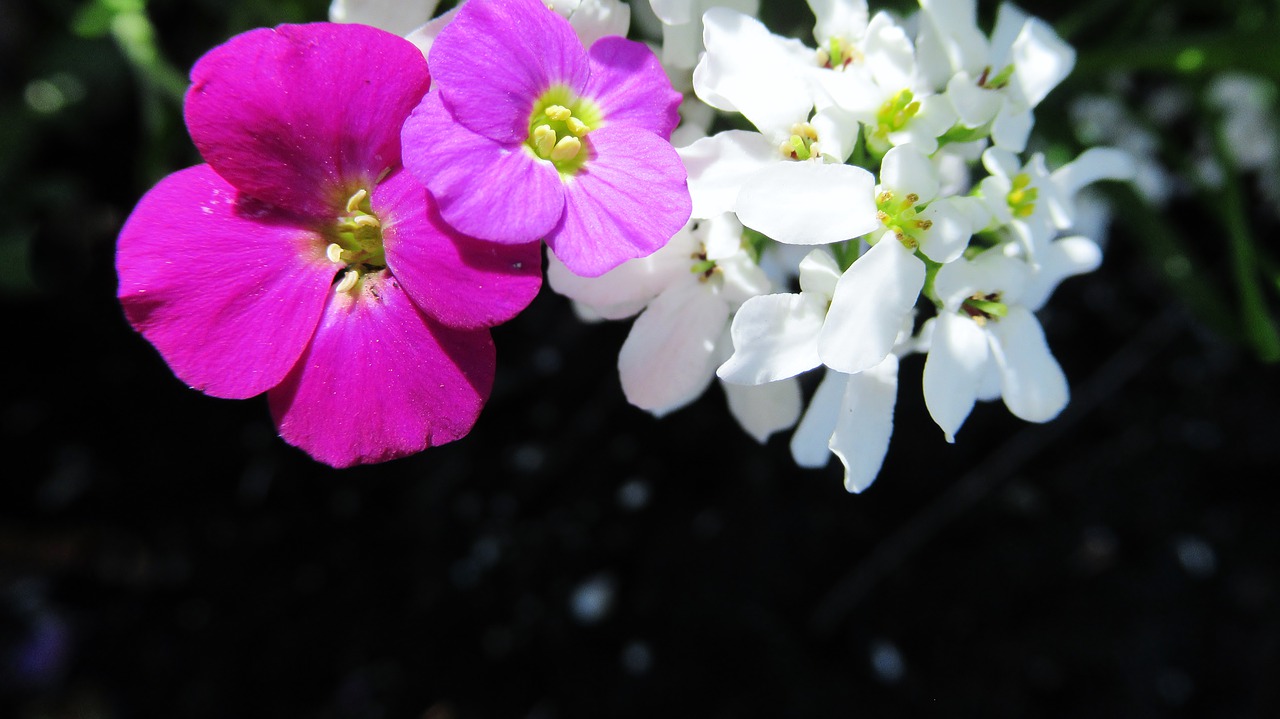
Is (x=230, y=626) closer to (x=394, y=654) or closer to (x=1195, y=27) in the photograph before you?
(x=394, y=654)

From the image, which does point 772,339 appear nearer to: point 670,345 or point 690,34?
point 670,345

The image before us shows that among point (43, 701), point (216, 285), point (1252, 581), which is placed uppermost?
point (216, 285)

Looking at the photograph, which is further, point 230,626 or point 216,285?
point 230,626

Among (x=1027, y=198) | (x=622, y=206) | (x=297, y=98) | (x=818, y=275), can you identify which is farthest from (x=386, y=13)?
(x=1027, y=198)

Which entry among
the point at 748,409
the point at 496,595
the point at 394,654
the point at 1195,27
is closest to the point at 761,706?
the point at 496,595

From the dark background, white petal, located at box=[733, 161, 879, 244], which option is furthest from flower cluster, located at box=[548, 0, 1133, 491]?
the dark background
